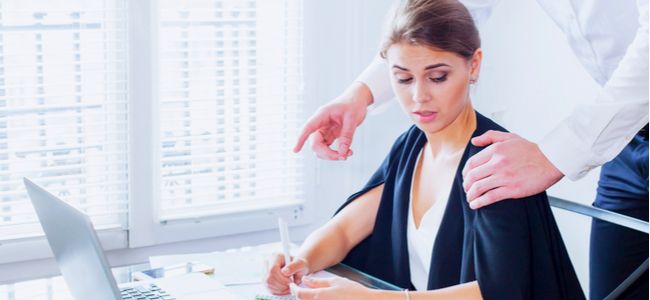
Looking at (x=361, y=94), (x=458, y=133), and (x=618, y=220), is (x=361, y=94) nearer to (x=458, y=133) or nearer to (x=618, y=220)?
(x=458, y=133)

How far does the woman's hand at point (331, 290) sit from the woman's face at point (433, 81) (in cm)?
36

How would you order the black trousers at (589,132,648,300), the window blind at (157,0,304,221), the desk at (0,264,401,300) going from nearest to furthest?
the desk at (0,264,401,300), the black trousers at (589,132,648,300), the window blind at (157,0,304,221)

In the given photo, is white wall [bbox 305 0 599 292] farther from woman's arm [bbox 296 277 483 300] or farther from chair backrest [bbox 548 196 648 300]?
woman's arm [bbox 296 277 483 300]

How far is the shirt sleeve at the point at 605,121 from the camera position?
5.42ft

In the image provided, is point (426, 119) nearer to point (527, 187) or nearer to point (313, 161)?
point (527, 187)

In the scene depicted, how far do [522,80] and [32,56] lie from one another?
1.60m

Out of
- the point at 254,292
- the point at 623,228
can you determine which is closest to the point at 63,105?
the point at 254,292

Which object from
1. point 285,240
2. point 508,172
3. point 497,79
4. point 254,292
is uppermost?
point 497,79

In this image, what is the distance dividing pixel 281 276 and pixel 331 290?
0.21 m

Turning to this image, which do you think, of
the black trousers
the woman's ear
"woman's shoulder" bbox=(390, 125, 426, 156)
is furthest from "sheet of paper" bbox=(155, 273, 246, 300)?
the black trousers

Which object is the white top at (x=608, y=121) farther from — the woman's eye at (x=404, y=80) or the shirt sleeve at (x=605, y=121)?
the woman's eye at (x=404, y=80)

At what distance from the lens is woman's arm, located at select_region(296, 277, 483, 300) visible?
1.64 m

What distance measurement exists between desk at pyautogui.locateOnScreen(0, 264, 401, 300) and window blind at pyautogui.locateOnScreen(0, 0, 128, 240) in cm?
85

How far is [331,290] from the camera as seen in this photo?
167cm
